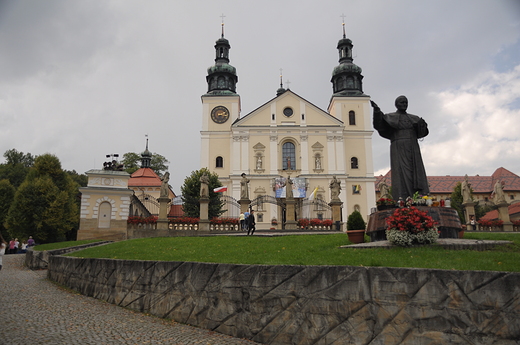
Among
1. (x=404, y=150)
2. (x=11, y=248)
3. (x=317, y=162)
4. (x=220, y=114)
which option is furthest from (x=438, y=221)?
(x=220, y=114)

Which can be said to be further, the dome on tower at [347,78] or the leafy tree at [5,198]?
the dome on tower at [347,78]

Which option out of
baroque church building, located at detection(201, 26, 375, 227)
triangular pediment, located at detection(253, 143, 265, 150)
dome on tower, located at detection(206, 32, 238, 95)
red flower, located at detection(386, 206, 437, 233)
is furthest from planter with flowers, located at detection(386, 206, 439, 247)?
dome on tower, located at detection(206, 32, 238, 95)

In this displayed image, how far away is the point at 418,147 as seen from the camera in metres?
11.8

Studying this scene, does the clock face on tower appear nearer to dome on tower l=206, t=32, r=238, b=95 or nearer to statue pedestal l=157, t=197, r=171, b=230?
dome on tower l=206, t=32, r=238, b=95

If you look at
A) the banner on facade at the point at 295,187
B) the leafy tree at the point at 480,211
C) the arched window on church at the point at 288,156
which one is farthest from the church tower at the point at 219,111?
the leafy tree at the point at 480,211

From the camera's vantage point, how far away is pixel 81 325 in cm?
736

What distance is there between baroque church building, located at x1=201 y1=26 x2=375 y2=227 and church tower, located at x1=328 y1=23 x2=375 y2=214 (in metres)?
0.11

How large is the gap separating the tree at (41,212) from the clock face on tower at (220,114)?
22.8 m

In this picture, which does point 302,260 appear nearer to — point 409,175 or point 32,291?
point 409,175

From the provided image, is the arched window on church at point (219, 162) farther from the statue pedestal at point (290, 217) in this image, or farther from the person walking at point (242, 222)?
the person walking at point (242, 222)

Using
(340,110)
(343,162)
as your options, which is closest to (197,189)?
(343,162)

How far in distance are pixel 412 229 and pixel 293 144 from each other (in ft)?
132

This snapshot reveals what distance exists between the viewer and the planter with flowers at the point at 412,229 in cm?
877

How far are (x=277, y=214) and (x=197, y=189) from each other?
990 cm
